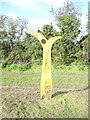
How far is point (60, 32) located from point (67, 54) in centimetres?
162

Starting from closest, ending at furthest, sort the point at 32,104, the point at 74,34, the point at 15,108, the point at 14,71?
the point at 15,108 < the point at 32,104 < the point at 14,71 < the point at 74,34

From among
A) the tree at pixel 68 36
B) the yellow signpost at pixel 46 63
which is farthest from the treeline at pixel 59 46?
the yellow signpost at pixel 46 63

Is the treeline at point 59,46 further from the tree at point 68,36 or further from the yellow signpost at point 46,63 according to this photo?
the yellow signpost at point 46,63

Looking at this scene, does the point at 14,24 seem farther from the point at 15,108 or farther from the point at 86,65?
the point at 15,108

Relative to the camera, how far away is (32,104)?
10.3 ft

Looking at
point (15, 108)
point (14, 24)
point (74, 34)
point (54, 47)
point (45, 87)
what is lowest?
point (15, 108)

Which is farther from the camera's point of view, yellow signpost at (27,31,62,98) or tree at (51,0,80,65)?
tree at (51,0,80,65)

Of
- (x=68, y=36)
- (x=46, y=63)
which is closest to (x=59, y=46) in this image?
(x=68, y=36)

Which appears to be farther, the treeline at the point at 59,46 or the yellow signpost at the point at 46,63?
the treeline at the point at 59,46

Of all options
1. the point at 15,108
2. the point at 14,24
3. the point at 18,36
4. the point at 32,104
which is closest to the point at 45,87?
the point at 32,104

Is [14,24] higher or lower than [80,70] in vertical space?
higher

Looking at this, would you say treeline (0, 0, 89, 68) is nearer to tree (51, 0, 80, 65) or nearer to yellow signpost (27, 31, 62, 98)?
tree (51, 0, 80, 65)

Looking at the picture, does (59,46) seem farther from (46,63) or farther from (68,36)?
(46,63)

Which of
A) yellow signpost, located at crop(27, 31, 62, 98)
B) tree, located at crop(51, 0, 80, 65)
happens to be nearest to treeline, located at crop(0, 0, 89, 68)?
tree, located at crop(51, 0, 80, 65)
